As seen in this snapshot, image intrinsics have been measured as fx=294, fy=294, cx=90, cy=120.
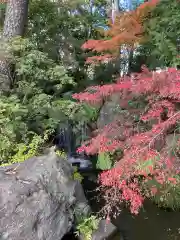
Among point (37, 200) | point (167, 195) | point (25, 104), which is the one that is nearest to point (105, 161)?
point (167, 195)

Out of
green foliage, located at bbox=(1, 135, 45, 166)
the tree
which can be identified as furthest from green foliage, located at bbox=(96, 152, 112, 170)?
green foliage, located at bbox=(1, 135, 45, 166)

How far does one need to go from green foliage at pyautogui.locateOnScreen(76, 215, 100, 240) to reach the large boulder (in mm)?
171

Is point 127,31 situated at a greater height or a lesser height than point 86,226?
greater

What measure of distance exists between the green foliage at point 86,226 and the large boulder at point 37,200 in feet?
0.56

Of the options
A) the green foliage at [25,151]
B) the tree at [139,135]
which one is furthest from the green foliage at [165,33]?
the green foliage at [25,151]

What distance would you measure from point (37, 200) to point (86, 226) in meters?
1.01

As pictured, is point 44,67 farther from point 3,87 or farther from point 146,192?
point 146,192

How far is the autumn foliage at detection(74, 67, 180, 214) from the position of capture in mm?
3812

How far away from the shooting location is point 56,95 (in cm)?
775

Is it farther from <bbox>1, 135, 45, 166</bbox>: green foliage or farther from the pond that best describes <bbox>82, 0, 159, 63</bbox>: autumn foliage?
the pond

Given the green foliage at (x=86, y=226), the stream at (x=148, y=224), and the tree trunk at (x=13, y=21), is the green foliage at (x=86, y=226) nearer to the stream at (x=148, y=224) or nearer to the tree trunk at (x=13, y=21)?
the stream at (x=148, y=224)

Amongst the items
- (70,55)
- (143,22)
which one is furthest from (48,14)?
(143,22)

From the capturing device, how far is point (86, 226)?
4.47 meters

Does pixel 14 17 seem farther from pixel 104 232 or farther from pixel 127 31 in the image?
pixel 104 232
